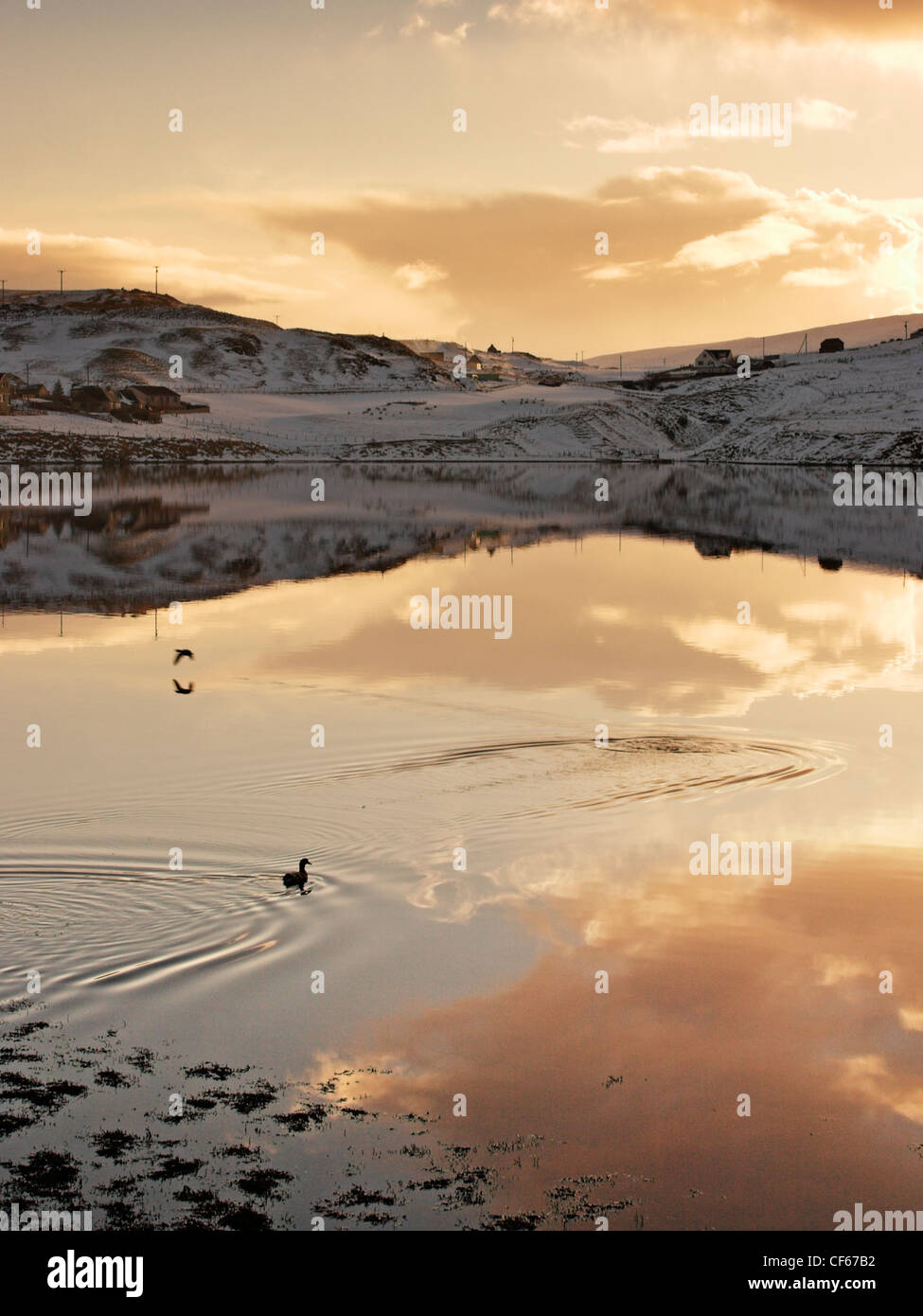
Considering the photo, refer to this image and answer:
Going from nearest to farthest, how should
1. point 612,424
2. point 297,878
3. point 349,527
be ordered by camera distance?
point 297,878, point 349,527, point 612,424

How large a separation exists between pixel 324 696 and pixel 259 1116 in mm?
16121

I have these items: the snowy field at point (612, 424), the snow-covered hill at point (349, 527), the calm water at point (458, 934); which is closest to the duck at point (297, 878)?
the calm water at point (458, 934)

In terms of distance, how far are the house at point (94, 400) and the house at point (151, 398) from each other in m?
1.93

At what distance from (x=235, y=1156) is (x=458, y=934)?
15.2 feet

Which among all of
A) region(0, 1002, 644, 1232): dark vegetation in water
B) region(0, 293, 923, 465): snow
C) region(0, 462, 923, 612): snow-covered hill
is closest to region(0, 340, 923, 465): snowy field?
region(0, 293, 923, 465): snow

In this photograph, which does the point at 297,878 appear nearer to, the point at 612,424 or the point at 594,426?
the point at 594,426

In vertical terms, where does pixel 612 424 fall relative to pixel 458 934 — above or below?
above

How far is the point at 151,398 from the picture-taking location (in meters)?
172

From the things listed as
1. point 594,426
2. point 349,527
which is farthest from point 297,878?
point 594,426

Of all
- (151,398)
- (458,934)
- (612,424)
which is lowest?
(458,934)

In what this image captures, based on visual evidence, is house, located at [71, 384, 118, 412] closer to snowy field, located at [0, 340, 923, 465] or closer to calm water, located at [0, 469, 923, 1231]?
snowy field, located at [0, 340, 923, 465]

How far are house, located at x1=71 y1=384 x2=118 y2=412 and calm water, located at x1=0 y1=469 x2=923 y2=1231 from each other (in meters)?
135
